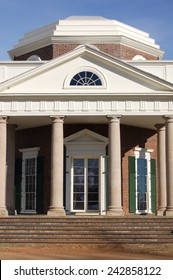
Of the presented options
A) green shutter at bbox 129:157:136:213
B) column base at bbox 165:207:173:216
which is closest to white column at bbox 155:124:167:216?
green shutter at bbox 129:157:136:213

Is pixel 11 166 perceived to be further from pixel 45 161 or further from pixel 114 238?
pixel 114 238

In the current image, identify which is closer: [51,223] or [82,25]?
[51,223]

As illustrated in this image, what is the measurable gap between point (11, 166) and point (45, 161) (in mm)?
1981

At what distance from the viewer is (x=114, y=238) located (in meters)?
17.4

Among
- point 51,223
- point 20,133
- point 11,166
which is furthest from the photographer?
point 20,133

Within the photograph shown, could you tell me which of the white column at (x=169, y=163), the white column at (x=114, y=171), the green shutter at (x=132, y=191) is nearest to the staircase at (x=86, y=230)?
the white column at (x=114, y=171)

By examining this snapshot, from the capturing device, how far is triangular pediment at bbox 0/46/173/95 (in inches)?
862

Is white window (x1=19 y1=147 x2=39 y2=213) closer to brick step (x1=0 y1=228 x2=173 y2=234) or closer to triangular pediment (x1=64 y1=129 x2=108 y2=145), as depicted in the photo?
triangular pediment (x1=64 y1=129 x2=108 y2=145)

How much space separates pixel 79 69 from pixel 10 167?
5.87m

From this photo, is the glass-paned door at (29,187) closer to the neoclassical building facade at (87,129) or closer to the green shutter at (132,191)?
the neoclassical building facade at (87,129)

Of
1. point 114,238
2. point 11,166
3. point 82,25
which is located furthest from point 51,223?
point 82,25

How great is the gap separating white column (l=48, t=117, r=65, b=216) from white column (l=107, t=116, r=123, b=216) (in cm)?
216

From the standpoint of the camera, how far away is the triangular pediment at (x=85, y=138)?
2414 centimetres

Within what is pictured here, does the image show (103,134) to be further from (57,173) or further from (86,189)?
(57,173)
